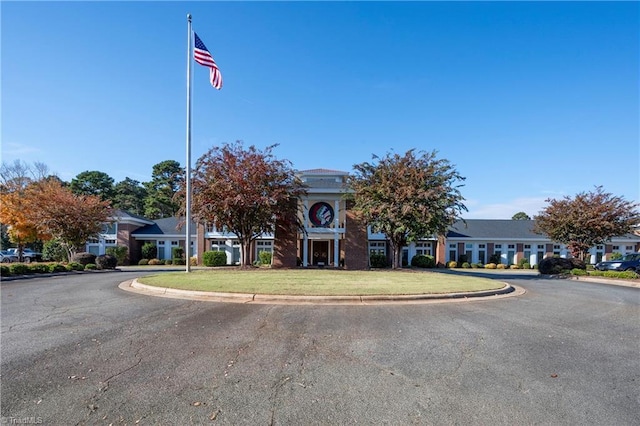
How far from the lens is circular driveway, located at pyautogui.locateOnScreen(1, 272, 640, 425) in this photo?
3604mm

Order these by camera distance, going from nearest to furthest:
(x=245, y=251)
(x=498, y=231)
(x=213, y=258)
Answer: (x=245, y=251), (x=213, y=258), (x=498, y=231)

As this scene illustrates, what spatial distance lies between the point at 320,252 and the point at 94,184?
48.7 metres

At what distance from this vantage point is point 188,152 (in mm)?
17234

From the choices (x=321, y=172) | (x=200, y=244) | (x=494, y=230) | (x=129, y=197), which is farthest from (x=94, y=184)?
(x=494, y=230)

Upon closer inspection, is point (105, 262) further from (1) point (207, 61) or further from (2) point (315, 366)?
(2) point (315, 366)

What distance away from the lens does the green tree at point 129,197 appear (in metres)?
60.1

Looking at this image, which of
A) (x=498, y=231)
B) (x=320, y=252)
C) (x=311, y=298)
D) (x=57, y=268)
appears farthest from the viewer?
(x=498, y=231)

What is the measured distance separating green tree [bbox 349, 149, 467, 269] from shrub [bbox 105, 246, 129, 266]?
2487 centimetres

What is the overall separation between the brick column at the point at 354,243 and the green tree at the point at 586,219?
1425cm

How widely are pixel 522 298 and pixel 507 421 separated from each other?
9086mm

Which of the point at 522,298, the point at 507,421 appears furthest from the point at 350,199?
the point at 507,421

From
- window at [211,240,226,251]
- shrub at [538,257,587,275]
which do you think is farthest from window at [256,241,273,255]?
shrub at [538,257,587,275]

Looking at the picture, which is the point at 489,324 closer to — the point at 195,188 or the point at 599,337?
the point at 599,337

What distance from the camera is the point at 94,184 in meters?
58.8
